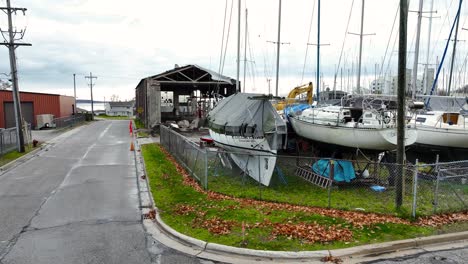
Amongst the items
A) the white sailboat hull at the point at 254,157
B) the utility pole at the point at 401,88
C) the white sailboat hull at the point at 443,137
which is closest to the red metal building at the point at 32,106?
the white sailboat hull at the point at 254,157

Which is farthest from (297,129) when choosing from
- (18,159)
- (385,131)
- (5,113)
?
(5,113)

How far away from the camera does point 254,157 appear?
1465 centimetres

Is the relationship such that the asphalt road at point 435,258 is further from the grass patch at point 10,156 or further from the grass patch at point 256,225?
the grass patch at point 10,156

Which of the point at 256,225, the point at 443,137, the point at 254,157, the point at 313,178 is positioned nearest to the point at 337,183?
the point at 313,178

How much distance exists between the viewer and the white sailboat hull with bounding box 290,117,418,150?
14938mm

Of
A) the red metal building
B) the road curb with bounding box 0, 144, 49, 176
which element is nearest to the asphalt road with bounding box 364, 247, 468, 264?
the road curb with bounding box 0, 144, 49, 176

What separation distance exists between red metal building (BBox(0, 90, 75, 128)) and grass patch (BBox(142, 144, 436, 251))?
34762mm

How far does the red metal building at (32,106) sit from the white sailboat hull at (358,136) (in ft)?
113

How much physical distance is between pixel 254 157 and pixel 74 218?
720cm

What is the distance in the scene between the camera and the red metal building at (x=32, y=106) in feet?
127

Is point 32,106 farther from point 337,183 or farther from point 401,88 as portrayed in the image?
point 401,88

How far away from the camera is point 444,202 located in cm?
1077

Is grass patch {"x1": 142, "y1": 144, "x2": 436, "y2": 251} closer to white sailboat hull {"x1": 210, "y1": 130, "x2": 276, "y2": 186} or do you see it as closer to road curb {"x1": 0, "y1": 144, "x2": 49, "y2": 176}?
white sailboat hull {"x1": 210, "y1": 130, "x2": 276, "y2": 186}

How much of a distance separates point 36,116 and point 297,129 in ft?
117
